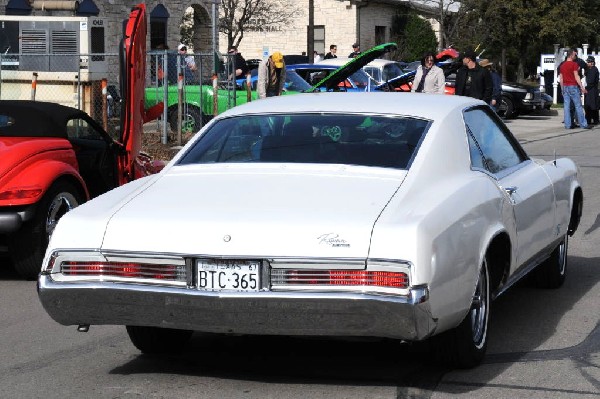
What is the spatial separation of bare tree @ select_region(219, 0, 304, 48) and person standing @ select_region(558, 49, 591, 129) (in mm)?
17641

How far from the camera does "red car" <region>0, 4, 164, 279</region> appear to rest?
8.84m

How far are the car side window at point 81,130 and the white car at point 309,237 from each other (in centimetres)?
370

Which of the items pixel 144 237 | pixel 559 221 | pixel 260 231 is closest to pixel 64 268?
pixel 144 237

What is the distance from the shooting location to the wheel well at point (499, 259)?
6352 mm

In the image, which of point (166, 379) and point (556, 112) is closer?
point (166, 379)

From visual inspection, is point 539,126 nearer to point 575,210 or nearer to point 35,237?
point 575,210

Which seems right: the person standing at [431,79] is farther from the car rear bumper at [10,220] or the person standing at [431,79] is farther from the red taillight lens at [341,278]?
the red taillight lens at [341,278]

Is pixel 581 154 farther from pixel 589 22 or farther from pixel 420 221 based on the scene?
pixel 589 22

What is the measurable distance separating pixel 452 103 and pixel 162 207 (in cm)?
207

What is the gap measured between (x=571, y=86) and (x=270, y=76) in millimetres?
8878

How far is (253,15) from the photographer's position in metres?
47.2

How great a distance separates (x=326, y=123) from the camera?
6523 millimetres

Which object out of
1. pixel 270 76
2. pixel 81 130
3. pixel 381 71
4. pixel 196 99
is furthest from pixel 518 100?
pixel 81 130

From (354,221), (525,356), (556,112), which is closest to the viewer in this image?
(354,221)
